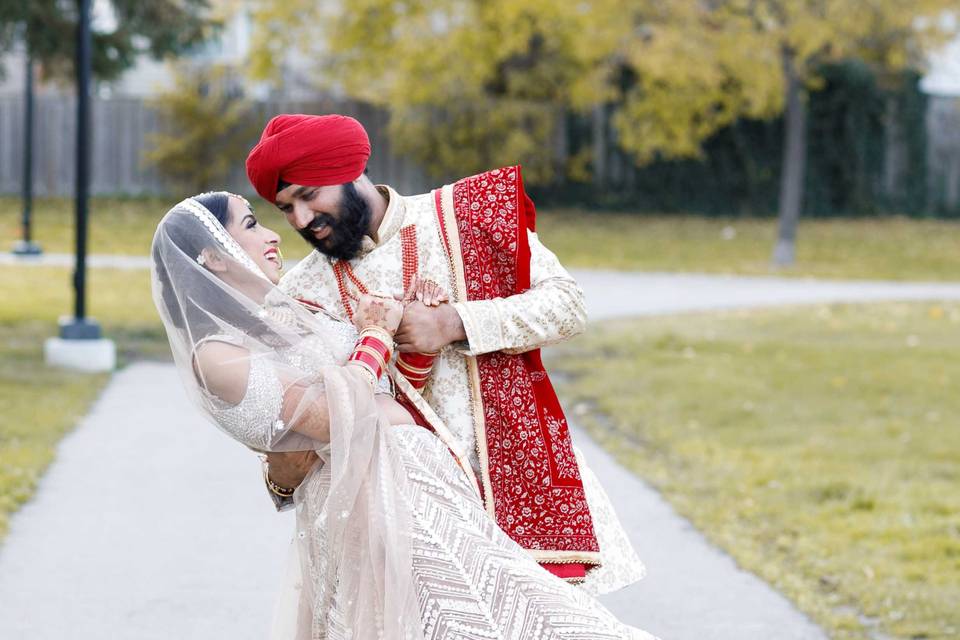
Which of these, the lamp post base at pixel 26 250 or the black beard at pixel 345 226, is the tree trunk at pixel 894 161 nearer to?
the lamp post base at pixel 26 250

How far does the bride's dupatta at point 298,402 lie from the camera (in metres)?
3.04

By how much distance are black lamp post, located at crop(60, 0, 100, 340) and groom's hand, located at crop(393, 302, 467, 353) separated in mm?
8007

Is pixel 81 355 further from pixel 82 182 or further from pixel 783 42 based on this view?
pixel 783 42

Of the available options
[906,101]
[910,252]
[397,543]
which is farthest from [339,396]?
[906,101]

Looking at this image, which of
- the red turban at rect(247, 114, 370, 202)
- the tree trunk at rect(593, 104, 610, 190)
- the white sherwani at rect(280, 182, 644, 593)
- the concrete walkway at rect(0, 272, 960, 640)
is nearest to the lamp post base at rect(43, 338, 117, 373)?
the concrete walkway at rect(0, 272, 960, 640)

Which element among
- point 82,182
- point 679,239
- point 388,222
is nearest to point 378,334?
point 388,222

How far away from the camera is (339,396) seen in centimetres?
303

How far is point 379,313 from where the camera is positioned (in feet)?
10.4

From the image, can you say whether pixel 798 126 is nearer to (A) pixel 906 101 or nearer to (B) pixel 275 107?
(A) pixel 906 101

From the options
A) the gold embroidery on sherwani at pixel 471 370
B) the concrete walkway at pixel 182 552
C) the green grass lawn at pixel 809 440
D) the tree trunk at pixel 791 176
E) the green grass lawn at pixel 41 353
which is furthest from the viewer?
the tree trunk at pixel 791 176

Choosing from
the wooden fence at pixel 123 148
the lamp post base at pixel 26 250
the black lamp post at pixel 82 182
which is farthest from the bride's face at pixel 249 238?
the wooden fence at pixel 123 148

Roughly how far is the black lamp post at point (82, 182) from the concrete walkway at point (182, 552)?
5.85 feet

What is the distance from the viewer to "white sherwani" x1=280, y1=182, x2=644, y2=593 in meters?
3.30

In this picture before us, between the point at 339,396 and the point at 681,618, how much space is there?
Answer: 9.32 ft
